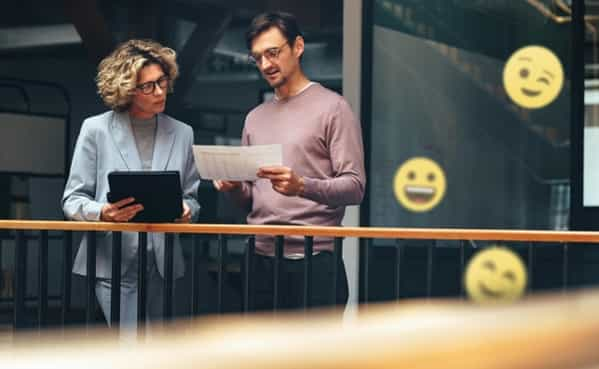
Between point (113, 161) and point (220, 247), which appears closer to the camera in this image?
point (113, 161)

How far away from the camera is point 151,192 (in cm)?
377

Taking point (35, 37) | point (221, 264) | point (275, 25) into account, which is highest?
point (35, 37)

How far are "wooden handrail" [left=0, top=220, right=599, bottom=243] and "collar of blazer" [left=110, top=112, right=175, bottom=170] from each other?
0.23m

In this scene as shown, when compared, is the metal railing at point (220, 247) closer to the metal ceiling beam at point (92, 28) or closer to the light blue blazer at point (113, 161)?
the light blue blazer at point (113, 161)

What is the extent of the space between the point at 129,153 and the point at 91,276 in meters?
0.49

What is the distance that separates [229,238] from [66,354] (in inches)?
152

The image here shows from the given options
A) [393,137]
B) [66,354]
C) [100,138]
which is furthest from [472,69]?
[66,354]

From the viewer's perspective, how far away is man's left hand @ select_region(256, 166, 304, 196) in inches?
→ 138

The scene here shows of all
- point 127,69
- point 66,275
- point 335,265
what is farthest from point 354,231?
point 66,275

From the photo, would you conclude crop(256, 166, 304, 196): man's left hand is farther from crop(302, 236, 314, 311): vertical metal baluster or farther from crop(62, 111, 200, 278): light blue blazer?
crop(62, 111, 200, 278): light blue blazer

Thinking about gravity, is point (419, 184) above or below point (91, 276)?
above

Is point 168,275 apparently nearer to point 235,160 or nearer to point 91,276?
point 91,276

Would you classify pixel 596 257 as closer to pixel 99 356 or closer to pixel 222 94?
pixel 222 94

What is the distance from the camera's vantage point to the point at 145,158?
13.0ft
